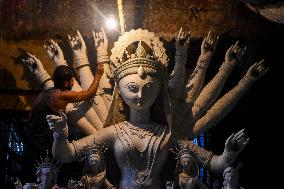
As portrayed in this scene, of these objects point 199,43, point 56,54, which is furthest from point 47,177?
point 199,43

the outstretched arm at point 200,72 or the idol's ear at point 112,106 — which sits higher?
the outstretched arm at point 200,72

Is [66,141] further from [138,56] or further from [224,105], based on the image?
[224,105]

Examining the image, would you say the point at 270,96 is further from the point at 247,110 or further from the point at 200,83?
the point at 200,83

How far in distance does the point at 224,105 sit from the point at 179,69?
0.64 meters

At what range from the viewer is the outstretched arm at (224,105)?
6500 mm

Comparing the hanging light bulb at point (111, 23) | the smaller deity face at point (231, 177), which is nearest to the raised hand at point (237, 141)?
the smaller deity face at point (231, 177)

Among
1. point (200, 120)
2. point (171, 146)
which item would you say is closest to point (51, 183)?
point (171, 146)

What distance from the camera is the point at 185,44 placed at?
6.46 m

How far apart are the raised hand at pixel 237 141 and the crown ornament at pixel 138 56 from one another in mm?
994

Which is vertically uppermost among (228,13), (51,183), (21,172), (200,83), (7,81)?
(228,13)

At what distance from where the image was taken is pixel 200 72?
21.9 ft

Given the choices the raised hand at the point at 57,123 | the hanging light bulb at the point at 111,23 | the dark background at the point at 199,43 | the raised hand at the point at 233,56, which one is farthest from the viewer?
the hanging light bulb at the point at 111,23

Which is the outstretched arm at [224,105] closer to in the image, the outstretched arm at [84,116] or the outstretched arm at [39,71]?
the outstretched arm at [84,116]

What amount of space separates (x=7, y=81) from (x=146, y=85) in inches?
72.5
